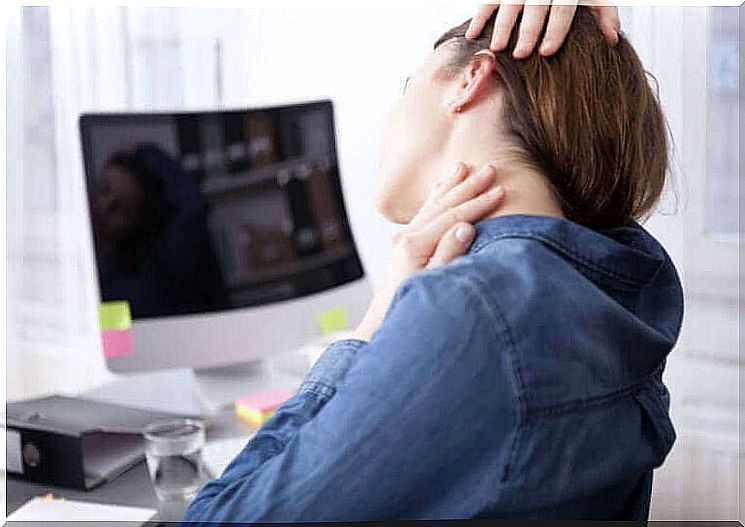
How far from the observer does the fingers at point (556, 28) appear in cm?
84

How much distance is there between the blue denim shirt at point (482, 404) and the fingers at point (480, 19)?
0.64 feet

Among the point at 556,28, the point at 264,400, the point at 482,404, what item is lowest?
the point at 264,400

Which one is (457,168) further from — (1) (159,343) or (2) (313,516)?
(1) (159,343)

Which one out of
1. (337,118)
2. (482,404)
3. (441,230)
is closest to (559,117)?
(441,230)

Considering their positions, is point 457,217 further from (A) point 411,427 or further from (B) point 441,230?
(A) point 411,427

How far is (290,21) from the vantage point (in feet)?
5.62

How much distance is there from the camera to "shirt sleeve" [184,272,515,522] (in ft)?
2.23

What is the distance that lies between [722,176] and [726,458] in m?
0.36

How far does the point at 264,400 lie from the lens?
142 cm

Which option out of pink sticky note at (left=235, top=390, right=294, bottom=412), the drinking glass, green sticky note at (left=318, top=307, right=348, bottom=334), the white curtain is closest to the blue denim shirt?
the drinking glass

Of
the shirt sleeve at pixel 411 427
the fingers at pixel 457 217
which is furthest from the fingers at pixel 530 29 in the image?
the shirt sleeve at pixel 411 427

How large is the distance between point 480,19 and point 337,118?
81cm

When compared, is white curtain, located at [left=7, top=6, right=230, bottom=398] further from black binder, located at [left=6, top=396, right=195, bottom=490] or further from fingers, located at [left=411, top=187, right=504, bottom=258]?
fingers, located at [left=411, top=187, right=504, bottom=258]

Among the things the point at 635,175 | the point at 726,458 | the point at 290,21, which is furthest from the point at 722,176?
the point at 290,21
